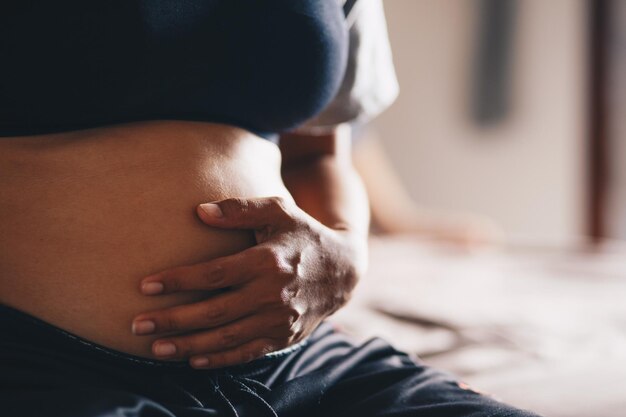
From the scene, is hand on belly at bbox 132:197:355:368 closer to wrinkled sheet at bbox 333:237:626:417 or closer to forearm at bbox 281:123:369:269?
forearm at bbox 281:123:369:269

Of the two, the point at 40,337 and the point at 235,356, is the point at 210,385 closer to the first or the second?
the point at 235,356

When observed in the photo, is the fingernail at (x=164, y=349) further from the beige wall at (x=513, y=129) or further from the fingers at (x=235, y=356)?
the beige wall at (x=513, y=129)

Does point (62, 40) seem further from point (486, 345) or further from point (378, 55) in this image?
point (486, 345)

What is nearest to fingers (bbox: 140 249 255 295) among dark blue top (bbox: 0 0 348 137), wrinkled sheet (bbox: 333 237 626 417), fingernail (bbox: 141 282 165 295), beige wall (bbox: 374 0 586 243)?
fingernail (bbox: 141 282 165 295)

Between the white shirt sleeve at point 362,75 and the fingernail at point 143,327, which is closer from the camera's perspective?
the fingernail at point 143,327

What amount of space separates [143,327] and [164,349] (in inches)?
0.9

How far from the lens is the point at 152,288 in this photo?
452mm

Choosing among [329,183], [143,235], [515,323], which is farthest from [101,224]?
[515,323]

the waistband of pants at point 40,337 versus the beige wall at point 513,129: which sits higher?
the waistband of pants at point 40,337

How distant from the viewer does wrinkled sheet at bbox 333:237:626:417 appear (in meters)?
0.70

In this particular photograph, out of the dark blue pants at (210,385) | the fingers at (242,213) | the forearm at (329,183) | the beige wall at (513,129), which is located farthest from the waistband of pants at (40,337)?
the beige wall at (513,129)

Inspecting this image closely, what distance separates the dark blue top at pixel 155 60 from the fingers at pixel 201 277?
0.47 feet

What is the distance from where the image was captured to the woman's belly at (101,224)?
0.46 meters

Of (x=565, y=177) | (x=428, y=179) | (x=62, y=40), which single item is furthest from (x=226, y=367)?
(x=565, y=177)
